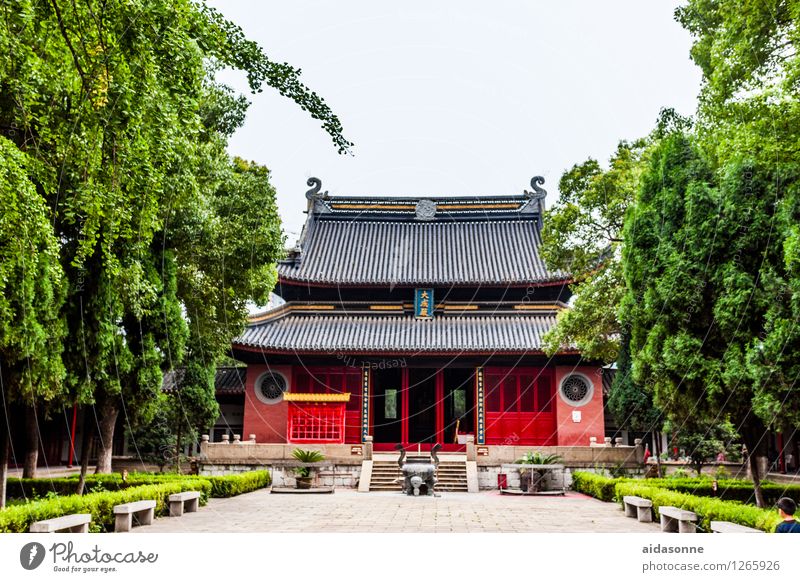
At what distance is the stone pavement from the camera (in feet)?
31.7

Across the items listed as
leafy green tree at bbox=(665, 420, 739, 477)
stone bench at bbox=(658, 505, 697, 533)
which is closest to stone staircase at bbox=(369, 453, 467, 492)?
leafy green tree at bbox=(665, 420, 739, 477)

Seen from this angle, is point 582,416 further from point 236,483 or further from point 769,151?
point 769,151

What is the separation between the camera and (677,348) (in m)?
10.2

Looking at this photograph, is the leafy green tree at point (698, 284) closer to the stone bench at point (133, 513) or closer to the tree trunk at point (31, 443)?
the stone bench at point (133, 513)

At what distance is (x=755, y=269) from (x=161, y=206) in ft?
27.0

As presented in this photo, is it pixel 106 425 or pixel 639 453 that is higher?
pixel 106 425

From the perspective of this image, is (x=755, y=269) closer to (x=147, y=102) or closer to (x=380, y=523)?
(x=380, y=523)

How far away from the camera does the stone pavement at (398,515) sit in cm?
967

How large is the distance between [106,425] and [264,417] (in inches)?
374

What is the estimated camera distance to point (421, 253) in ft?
80.3

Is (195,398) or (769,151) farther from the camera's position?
(195,398)

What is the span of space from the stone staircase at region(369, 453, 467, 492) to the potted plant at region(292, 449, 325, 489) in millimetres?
1462

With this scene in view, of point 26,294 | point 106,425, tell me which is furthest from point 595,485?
point 26,294
